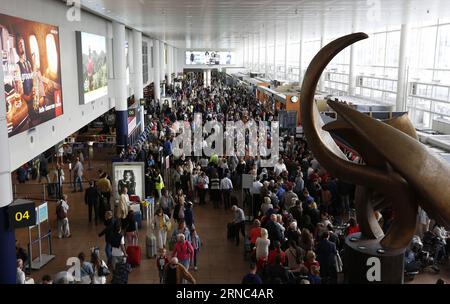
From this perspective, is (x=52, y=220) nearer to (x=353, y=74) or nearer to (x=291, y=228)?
(x=291, y=228)

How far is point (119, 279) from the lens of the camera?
27.6 ft

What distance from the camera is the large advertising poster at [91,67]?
57.6ft

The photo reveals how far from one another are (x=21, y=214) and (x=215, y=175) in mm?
6615

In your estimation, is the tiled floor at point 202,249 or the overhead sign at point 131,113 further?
the overhead sign at point 131,113

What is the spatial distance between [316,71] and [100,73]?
1484 centimetres

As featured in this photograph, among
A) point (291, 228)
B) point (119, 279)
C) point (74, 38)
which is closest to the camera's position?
point (119, 279)

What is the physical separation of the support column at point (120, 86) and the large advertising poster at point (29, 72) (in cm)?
691

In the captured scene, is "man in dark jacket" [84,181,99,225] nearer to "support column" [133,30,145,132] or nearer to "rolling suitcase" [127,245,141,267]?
"rolling suitcase" [127,245,141,267]

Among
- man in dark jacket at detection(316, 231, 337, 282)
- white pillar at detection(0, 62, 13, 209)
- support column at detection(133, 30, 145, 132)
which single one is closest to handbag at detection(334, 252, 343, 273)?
man in dark jacket at detection(316, 231, 337, 282)

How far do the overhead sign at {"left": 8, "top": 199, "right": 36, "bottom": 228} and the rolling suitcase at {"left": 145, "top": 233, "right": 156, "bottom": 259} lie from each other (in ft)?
8.18

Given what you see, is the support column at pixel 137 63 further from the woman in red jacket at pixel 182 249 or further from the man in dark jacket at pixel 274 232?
the woman in red jacket at pixel 182 249

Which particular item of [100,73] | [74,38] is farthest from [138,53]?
[74,38]

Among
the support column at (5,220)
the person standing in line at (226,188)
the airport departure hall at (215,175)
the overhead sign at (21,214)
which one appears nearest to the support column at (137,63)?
the airport departure hall at (215,175)
